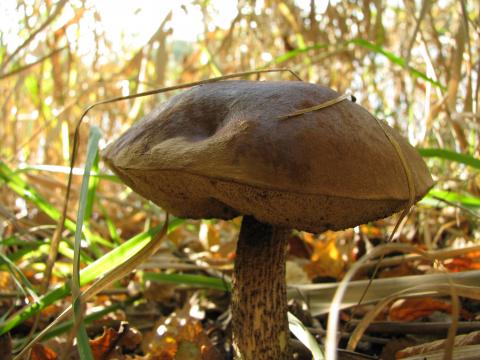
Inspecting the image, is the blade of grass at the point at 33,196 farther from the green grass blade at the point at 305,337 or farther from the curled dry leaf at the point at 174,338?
the green grass blade at the point at 305,337

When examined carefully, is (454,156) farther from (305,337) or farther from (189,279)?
(189,279)

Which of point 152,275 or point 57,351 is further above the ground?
point 152,275

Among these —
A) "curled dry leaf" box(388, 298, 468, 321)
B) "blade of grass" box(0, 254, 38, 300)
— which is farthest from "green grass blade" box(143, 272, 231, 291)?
"curled dry leaf" box(388, 298, 468, 321)

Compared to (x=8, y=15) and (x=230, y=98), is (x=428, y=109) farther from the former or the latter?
(x=8, y=15)

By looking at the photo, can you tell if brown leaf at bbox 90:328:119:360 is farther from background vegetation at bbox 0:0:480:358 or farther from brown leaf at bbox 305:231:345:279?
brown leaf at bbox 305:231:345:279

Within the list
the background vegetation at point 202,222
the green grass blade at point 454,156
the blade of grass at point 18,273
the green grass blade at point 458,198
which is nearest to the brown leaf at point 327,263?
the background vegetation at point 202,222

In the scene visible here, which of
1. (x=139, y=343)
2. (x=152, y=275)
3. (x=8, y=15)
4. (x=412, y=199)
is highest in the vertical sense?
(x=8, y=15)

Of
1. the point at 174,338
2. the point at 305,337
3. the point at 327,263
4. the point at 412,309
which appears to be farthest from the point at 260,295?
the point at 327,263

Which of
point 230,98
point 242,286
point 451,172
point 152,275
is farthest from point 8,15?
point 451,172

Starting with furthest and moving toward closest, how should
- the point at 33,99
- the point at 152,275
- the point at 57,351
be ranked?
the point at 33,99 < the point at 152,275 < the point at 57,351
